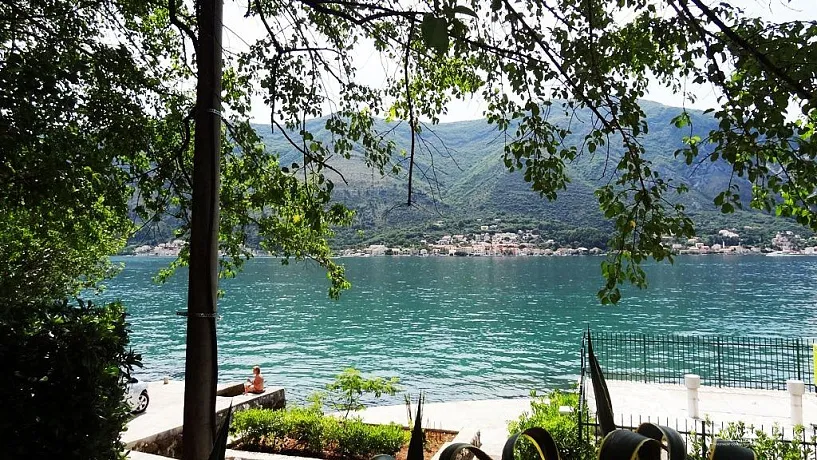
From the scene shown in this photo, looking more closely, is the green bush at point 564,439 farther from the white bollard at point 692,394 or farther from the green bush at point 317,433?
the white bollard at point 692,394

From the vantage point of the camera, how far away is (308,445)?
838 cm

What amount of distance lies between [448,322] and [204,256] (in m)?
49.4

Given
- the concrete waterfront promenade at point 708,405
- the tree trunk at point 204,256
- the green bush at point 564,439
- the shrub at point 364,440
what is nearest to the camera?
the tree trunk at point 204,256

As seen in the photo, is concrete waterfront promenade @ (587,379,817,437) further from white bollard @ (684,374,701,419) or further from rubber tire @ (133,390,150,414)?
rubber tire @ (133,390,150,414)

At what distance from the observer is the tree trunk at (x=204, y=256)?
2016mm

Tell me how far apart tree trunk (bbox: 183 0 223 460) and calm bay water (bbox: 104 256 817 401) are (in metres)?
4.85

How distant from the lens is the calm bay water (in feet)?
101

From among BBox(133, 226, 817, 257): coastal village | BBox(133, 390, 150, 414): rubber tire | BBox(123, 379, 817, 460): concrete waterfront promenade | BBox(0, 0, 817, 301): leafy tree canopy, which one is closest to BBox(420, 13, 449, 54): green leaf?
BBox(0, 0, 817, 301): leafy tree canopy

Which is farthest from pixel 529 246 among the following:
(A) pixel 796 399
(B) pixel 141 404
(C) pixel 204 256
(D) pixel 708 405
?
(C) pixel 204 256

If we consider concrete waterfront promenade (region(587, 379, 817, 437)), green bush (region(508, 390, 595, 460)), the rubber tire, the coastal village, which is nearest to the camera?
green bush (region(508, 390, 595, 460))

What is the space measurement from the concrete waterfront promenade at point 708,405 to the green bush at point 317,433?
220 inches

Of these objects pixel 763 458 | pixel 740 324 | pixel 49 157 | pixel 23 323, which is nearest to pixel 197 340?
pixel 23 323

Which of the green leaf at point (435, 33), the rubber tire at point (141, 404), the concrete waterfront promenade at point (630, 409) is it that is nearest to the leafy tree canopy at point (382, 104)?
the green leaf at point (435, 33)

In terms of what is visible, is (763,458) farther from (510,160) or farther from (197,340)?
(197,340)
